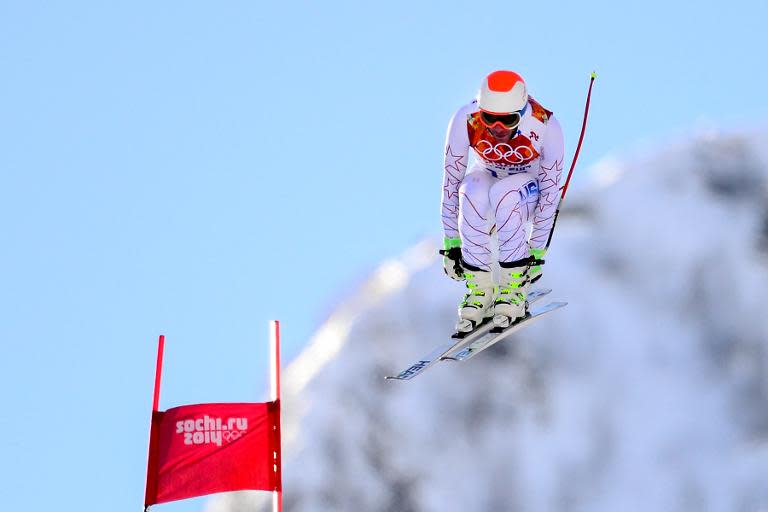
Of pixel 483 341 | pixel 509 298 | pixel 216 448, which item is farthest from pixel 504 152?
pixel 216 448

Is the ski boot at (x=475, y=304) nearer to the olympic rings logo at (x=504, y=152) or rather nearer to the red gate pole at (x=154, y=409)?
the olympic rings logo at (x=504, y=152)

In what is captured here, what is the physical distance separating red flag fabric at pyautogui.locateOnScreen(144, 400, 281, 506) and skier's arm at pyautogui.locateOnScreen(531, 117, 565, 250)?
4870 millimetres

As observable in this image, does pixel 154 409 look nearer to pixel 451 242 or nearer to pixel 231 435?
pixel 231 435

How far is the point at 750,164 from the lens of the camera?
167 ft

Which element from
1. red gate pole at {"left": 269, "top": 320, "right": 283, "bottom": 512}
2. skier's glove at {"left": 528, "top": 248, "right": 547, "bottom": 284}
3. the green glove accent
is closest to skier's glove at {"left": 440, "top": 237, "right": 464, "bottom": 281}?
the green glove accent

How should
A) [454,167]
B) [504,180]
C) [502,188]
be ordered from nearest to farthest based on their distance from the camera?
1. [502,188]
2. [504,180]
3. [454,167]

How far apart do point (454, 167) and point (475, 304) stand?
87.6 inches

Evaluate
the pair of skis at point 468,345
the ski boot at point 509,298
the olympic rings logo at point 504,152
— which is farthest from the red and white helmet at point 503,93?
the pair of skis at point 468,345

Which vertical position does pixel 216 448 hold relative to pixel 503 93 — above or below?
below

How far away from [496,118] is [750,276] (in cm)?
2920

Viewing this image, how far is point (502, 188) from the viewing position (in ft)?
81.9

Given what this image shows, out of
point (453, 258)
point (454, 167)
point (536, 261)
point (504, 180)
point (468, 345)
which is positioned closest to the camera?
point (504, 180)

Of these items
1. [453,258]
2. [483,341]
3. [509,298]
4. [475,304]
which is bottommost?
[483,341]

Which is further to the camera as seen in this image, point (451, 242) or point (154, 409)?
point (451, 242)
